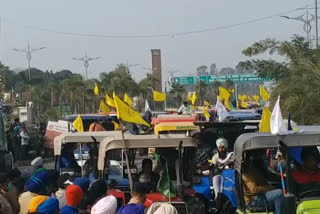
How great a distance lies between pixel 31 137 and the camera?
26.7 m

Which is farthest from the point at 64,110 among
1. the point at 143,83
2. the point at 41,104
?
the point at 143,83

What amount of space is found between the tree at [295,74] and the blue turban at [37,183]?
44.0ft

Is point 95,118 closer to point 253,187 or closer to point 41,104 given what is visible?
point 253,187

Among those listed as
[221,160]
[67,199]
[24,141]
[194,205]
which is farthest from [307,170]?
[24,141]

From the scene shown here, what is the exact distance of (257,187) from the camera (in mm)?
8266

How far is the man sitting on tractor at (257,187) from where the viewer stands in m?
7.81

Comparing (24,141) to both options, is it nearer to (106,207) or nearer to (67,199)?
(67,199)

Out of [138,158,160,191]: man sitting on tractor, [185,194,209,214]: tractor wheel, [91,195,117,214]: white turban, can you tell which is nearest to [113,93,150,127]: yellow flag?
[138,158,160,191]: man sitting on tractor

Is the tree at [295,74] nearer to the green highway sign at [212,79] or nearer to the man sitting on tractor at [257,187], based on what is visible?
the man sitting on tractor at [257,187]

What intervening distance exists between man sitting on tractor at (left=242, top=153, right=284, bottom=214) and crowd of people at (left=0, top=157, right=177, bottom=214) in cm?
164

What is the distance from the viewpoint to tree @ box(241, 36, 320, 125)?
67.4 feet

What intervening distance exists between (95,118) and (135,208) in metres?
22.2

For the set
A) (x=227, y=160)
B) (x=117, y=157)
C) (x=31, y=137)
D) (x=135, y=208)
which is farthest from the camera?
(x=31, y=137)

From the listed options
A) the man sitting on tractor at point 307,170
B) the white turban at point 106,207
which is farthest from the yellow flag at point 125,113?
the white turban at point 106,207
